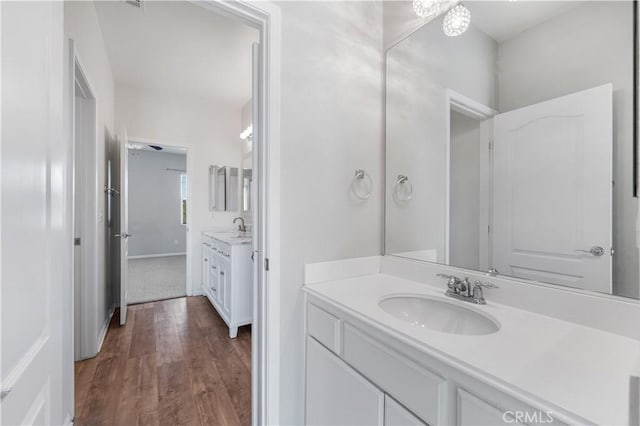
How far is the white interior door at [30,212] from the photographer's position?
539 millimetres

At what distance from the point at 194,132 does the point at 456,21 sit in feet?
11.6

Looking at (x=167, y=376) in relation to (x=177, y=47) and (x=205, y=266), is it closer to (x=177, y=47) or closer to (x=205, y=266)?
(x=205, y=266)

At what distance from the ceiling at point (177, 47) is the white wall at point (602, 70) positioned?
2.23 m

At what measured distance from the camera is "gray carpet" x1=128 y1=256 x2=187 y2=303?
3814 mm

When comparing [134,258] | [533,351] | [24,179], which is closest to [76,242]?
[24,179]

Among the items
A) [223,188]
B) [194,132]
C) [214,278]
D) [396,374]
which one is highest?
[194,132]

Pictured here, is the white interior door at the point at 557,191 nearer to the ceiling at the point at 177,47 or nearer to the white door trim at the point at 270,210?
the white door trim at the point at 270,210

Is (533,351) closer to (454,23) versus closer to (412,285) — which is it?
(412,285)

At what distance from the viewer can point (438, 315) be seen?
1.23 meters

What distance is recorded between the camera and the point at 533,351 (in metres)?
0.75

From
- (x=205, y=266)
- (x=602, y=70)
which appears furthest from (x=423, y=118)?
(x=205, y=266)

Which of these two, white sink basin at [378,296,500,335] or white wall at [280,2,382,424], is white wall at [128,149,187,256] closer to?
white wall at [280,2,382,424]

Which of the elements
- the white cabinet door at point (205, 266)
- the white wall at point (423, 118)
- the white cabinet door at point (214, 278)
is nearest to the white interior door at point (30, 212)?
the white wall at point (423, 118)

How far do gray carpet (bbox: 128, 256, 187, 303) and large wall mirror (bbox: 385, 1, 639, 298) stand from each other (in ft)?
11.7
